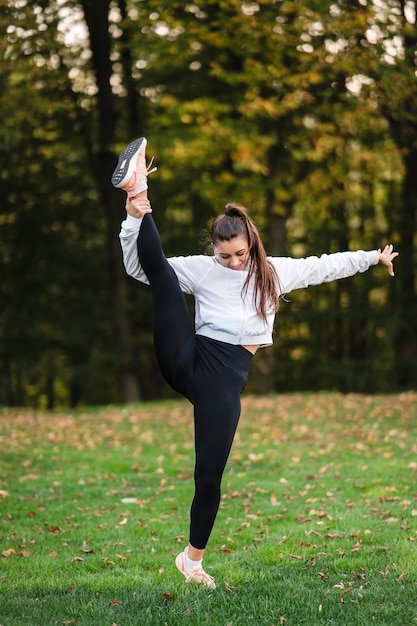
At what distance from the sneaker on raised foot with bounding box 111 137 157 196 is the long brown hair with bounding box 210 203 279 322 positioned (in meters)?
0.49

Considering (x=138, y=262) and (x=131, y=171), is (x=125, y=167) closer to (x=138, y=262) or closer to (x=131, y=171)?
(x=131, y=171)

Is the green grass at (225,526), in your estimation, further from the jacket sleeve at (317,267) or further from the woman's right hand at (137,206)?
the woman's right hand at (137,206)

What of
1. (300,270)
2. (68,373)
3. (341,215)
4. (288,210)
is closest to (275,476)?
(300,270)

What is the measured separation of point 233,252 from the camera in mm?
4438

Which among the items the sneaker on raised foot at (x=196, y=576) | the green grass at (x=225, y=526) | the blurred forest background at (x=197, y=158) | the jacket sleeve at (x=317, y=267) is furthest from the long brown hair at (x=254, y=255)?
the blurred forest background at (x=197, y=158)

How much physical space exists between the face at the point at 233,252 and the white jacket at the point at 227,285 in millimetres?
53

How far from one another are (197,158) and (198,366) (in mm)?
11149

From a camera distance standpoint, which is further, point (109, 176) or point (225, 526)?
point (109, 176)

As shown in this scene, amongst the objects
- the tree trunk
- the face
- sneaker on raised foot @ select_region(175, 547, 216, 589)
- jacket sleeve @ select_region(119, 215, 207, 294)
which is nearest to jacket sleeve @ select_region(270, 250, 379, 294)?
the face

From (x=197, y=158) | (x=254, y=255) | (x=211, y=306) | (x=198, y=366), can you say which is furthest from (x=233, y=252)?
(x=197, y=158)

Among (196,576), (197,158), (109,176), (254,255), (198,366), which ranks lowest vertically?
(109,176)

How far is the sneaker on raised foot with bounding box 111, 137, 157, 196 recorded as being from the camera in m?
4.22

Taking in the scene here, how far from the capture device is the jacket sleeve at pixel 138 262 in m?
4.38

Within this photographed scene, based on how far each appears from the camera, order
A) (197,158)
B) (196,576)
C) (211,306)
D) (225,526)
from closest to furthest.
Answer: (211,306)
(196,576)
(225,526)
(197,158)
